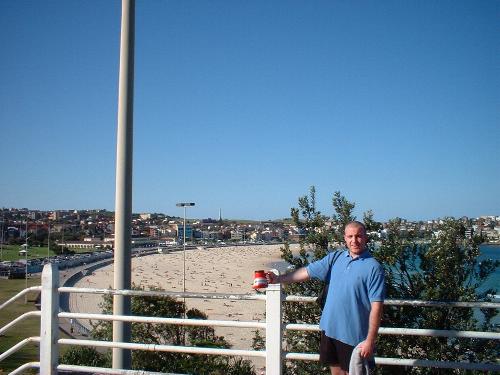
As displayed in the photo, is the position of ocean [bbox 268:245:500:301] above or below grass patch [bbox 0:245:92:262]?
above

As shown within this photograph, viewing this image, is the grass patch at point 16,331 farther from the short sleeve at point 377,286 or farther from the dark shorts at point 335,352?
the short sleeve at point 377,286

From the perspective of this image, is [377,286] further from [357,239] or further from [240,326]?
[240,326]

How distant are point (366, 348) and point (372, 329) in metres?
0.14

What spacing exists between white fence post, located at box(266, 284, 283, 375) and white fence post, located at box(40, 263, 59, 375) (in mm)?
1955

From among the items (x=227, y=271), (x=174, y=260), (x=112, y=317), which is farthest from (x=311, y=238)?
(x=174, y=260)

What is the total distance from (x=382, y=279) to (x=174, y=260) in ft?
364

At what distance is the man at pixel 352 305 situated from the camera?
326cm

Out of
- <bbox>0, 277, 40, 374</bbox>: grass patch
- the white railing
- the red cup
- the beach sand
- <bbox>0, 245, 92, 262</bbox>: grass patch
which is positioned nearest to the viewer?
the white railing

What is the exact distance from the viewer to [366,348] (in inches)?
128

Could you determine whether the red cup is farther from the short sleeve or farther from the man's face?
the short sleeve

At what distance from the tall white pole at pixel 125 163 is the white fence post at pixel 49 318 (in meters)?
0.90

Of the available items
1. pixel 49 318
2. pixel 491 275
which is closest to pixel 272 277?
pixel 49 318

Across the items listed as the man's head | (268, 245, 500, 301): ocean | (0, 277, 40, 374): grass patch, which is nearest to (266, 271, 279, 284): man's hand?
the man's head

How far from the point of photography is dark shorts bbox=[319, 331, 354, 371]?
344 centimetres
